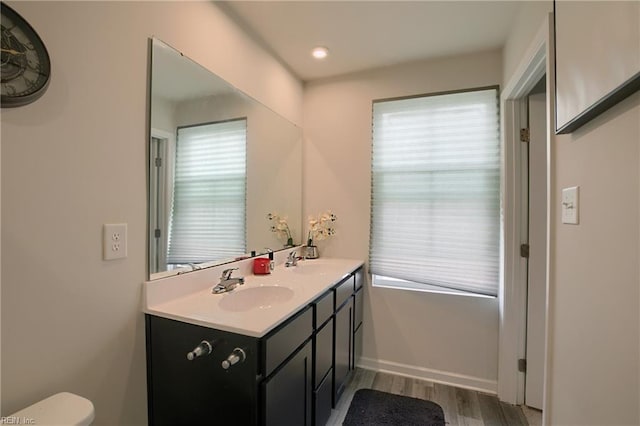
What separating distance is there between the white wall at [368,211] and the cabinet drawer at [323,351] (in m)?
0.80

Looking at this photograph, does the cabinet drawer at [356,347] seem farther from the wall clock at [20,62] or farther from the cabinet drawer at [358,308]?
the wall clock at [20,62]

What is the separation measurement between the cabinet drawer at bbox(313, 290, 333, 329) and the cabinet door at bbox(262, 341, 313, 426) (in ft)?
0.43

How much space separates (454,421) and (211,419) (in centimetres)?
152

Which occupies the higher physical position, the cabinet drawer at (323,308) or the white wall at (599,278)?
the white wall at (599,278)

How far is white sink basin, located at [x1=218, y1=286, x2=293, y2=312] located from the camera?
145cm

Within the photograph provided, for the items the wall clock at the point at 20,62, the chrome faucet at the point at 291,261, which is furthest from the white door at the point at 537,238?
the wall clock at the point at 20,62

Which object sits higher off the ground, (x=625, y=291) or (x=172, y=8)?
(x=172, y=8)

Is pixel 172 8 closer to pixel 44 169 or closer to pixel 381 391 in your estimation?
pixel 44 169

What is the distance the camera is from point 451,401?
198cm

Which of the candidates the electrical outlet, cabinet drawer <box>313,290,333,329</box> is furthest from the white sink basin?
the electrical outlet

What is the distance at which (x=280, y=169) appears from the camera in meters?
2.31

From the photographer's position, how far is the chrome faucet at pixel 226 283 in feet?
4.80

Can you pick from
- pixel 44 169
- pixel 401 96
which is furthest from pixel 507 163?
pixel 44 169

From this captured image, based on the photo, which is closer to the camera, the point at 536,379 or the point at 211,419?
the point at 211,419
